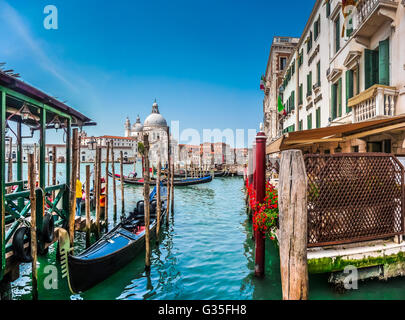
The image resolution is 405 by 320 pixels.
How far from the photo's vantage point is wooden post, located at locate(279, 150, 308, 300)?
301cm

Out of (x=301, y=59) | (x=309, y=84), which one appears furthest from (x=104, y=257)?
(x=301, y=59)

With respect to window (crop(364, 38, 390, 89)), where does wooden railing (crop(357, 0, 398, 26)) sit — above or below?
above

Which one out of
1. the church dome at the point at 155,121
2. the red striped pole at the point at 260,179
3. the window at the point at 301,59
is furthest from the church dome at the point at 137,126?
the red striped pole at the point at 260,179

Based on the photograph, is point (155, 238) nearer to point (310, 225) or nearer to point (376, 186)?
point (310, 225)

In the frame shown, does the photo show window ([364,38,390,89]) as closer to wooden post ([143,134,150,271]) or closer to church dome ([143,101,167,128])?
wooden post ([143,134,150,271])

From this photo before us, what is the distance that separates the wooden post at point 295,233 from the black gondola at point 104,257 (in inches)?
139

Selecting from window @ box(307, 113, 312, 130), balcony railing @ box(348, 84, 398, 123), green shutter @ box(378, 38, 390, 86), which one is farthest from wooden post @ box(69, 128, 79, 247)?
window @ box(307, 113, 312, 130)

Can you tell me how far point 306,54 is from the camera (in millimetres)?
14531

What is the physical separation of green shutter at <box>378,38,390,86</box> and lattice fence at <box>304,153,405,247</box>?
4049 mm

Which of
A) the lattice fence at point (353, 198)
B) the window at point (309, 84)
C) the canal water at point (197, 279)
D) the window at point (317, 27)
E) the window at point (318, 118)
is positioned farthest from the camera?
the window at point (309, 84)

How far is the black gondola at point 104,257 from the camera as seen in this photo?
15.4 feet

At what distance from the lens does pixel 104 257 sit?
17.0ft

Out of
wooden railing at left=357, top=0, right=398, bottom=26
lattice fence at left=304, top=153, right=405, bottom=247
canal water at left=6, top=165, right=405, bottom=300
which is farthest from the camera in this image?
wooden railing at left=357, top=0, right=398, bottom=26

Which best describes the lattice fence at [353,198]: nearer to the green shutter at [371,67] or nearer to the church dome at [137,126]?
the green shutter at [371,67]
